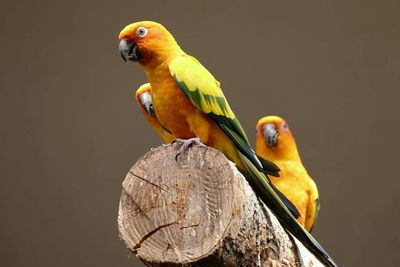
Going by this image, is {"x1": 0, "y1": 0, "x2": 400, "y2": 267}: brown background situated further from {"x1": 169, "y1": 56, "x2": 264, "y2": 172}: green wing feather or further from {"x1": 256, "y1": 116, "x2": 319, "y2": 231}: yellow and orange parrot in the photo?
{"x1": 169, "y1": 56, "x2": 264, "y2": 172}: green wing feather

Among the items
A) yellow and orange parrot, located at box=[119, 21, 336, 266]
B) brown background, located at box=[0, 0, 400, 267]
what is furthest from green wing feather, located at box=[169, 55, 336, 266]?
brown background, located at box=[0, 0, 400, 267]

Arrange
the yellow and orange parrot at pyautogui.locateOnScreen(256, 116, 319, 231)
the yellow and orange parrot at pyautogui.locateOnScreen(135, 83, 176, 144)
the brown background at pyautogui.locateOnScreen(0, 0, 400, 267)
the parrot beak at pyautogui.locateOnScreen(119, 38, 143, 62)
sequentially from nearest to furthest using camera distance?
the parrot beak at pyautogui.locateOnScreen(119, 38, 143, 62) → the yellow and orange parrot at pyautogui.locateOnScreen(135, 83, 176, 144) → the yellow and orange parrot at pyautogui.locateOnScreen(256, 116, 319, 231) → the brown background at pyautogui.locateOnScreen(0, 0, 400, 267)

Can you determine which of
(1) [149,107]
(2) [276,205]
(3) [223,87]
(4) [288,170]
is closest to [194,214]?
(2) [276,205]

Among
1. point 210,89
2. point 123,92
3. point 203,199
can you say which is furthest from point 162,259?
point 123,92

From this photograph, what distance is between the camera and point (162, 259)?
2.08m

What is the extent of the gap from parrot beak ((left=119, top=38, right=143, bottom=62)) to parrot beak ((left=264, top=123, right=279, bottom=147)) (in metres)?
1.15

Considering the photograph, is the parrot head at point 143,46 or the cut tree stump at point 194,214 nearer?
the cut tree stump at point 194,214

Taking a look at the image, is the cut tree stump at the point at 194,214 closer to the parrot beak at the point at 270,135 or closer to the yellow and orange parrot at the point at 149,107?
the yellow and orange parrot at the point at 149,107

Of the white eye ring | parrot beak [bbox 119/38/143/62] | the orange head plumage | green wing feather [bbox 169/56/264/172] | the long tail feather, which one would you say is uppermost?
the white eye ring

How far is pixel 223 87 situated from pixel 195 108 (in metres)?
2.03

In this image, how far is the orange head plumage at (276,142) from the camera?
3.54 metres

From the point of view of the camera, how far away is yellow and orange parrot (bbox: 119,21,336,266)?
2381mm

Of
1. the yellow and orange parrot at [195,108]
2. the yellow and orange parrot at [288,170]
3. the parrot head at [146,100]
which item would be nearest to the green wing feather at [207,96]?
the yellow and orange parrot at [195,108]

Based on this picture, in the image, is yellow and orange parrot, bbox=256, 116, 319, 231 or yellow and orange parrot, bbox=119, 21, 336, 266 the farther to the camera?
yellow and orange parrot, bbox=256, 116, 319, 231
